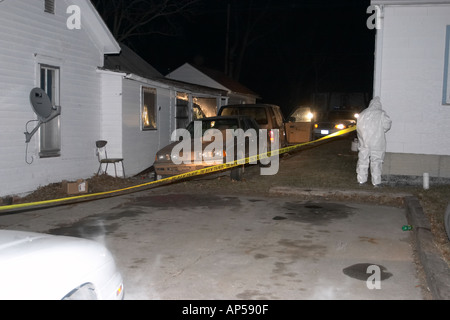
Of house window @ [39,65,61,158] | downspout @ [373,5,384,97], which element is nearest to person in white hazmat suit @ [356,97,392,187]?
downspout @ [373,5,384,97]

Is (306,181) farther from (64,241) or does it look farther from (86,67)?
(64,241)

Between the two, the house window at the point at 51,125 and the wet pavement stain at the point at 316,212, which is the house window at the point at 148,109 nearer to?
the house window at the point at 51,125

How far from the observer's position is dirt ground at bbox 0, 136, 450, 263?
9360 millimetres

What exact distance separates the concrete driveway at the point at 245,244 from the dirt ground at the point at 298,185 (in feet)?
2.02

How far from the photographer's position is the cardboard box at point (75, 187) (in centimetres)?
1066

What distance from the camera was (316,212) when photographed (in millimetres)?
9078

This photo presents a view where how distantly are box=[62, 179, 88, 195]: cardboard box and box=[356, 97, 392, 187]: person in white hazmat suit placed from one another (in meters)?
6.23

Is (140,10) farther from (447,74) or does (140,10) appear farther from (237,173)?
(447,74)

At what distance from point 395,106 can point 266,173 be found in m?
4.20

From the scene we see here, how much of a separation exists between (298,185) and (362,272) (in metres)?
5.68

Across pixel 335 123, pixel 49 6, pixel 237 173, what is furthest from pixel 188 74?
pixel 49 6

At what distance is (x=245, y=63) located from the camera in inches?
2056

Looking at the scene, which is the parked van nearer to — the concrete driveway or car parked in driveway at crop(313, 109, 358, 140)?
the concrete driveway

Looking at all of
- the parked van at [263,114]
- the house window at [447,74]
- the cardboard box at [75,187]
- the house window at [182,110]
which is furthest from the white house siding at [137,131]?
the house window at [447,74]
